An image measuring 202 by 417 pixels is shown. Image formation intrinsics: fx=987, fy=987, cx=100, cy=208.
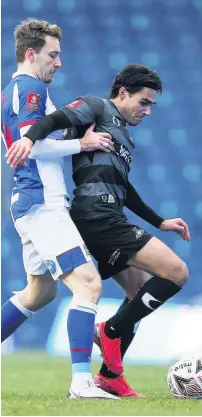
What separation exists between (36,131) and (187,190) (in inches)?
247

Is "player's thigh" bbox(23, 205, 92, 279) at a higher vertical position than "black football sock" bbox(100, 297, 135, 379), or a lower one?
higher

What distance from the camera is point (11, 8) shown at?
37.3ft

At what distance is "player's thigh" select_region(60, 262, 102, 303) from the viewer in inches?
186

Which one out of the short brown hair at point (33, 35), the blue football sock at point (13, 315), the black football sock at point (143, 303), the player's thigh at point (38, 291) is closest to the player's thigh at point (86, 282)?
the black football sock at point (143, 303)

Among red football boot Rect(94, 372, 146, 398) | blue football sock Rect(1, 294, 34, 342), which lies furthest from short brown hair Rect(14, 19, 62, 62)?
red football boot Rect(94, 372, 146, 398)

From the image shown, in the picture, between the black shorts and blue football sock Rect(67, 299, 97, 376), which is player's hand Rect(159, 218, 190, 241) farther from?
blue football sock Rect(67, 299, 97, 376)

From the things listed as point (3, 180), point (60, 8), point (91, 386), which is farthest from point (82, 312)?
point (60, 8)

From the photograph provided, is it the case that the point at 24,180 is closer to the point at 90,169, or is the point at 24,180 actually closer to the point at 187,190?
the point at 90,169

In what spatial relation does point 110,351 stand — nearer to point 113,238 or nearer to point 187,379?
point 187,379

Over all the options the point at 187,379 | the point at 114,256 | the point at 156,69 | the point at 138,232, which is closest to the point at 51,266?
the point at 114,256

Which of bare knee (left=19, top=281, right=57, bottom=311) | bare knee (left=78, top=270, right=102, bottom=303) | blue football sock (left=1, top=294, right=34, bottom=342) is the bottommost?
blue football sock (left=1, top=294, right=34, bottom=342)

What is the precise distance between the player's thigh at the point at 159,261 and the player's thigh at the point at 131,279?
29 centimetres

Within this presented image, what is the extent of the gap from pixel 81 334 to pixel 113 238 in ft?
1.70

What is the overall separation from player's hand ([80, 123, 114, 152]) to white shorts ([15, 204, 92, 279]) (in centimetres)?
33
